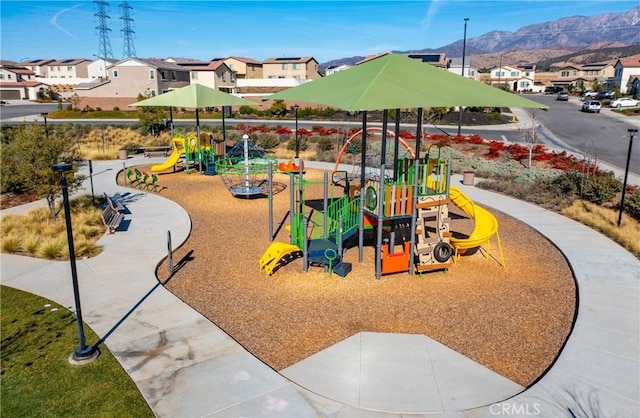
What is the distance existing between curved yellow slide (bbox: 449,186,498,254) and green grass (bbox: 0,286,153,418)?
26.4 feet

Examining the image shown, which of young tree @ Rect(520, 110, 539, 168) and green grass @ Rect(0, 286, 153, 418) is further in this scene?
young tree @ Rect(520, 110, 539, 168)

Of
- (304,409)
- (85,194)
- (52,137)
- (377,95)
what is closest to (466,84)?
(377,95)

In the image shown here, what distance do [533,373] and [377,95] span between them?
576cm

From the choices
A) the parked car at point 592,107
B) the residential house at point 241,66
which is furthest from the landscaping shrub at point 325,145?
the residential house at point 241,66

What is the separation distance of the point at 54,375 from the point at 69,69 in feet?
436

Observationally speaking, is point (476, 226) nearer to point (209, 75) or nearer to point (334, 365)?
point (334, 365)

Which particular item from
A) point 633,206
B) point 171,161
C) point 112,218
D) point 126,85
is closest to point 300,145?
point 171,161

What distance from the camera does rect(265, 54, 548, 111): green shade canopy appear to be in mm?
→ 9367

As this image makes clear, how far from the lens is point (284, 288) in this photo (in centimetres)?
1057

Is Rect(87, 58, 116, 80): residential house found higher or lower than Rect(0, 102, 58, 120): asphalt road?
higher

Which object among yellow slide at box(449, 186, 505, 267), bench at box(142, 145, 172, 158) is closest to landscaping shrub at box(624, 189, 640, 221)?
yellow slide at box(449, 186, 505, 267)

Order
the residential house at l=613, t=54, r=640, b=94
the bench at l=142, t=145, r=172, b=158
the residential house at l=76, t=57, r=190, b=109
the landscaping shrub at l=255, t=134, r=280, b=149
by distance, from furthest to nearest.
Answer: the residential house at l=613, t=54, r=640, b=94 → the residential house at l=76, t=57, r=190, b=109 → the landscaping shrub at l=255, t=134, r=280, b=149 → the bench at l=142, t=145, r=172, b=158

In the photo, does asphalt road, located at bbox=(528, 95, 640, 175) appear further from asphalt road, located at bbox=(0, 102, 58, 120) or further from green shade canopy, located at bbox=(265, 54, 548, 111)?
asphalt road, located at bbox=(0, 102, 58, 120)

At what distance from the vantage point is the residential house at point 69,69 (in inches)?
4683
